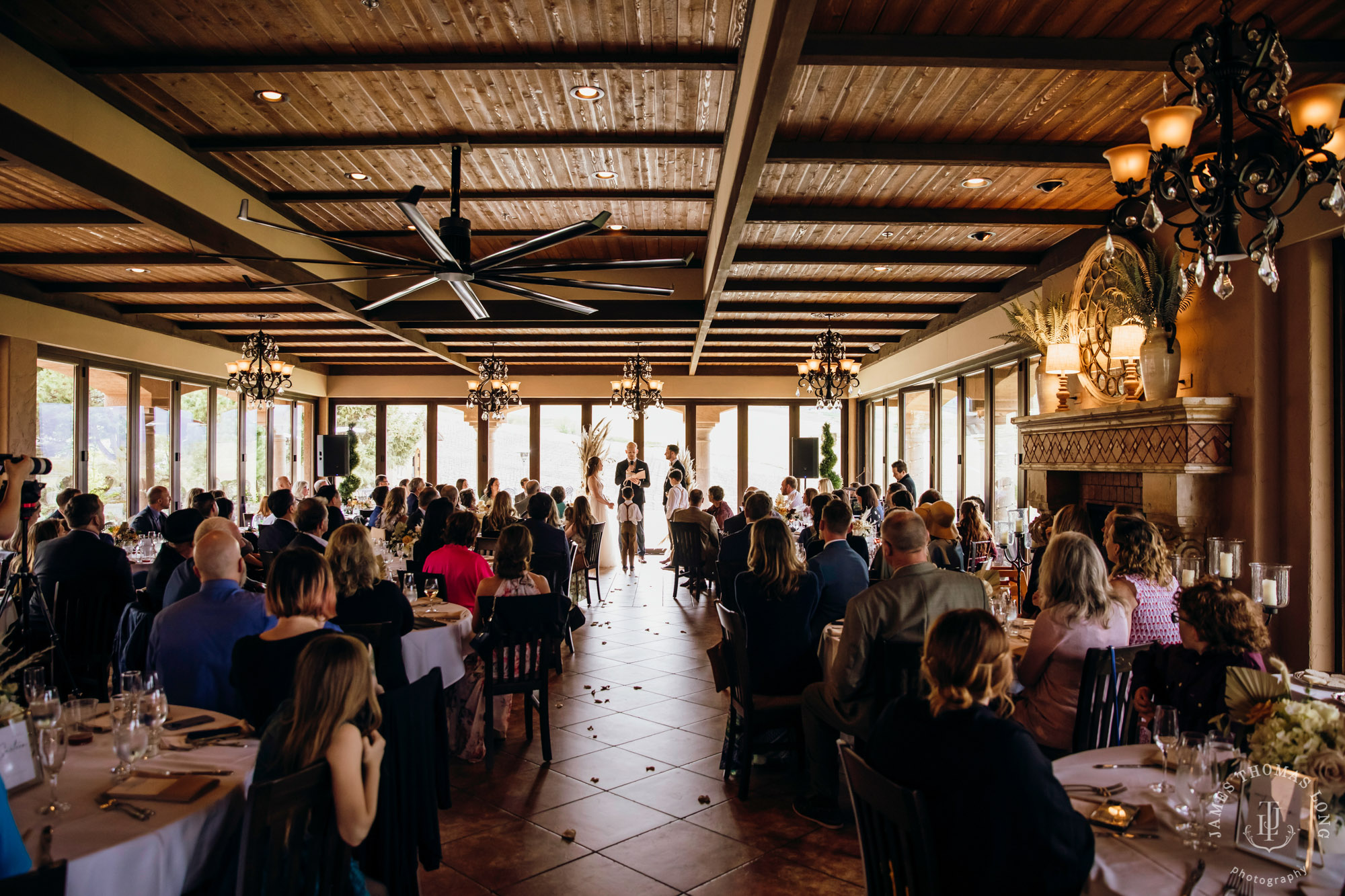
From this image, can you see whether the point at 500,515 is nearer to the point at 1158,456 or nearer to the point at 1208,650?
the point at 1158,456

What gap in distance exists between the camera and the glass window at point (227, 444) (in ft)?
42.1

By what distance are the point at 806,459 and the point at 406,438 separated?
26.5 feet

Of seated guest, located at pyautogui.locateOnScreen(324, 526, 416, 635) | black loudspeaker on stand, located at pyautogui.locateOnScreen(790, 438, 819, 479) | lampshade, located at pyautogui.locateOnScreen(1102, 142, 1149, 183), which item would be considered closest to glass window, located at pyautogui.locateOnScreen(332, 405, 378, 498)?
black loudspeaker on stand, located at pyautogui.locateOnScreen(790, 438, 819, 479)

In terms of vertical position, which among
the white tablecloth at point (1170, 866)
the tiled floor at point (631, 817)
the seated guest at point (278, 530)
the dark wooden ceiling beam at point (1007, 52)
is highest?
the dark wooden ceiling beam at point (1007, 52)

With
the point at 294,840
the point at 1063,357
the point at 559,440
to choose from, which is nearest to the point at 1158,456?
the point at 1063,357

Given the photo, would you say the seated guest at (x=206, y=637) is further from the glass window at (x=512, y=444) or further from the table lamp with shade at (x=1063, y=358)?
A: the glass window at (x=512, y=444)

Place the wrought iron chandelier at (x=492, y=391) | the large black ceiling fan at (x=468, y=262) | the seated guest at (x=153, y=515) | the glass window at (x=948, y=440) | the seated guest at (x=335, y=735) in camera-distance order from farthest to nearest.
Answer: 1. the wrought iron chandelier at (x=492, y=391)
2. the glass window at (x=948, y=440)
3. the seated guest at (x=153, y=515)
4. the large black ceiling fan at (x=468, y=262)
5. the seated guest at (x=335, y=735)

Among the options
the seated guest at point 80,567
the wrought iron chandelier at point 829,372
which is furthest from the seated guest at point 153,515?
the wrought iron chandelier at point 829,372

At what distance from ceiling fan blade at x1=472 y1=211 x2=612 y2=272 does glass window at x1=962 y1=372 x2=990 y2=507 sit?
7.09m

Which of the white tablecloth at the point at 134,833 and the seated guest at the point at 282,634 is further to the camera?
the seated guest at the point at 282,634

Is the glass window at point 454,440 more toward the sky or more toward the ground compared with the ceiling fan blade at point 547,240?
more toward the ground

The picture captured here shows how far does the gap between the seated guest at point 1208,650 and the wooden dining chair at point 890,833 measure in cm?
109

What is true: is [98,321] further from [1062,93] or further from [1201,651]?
[1201,651]

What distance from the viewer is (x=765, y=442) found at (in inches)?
640
